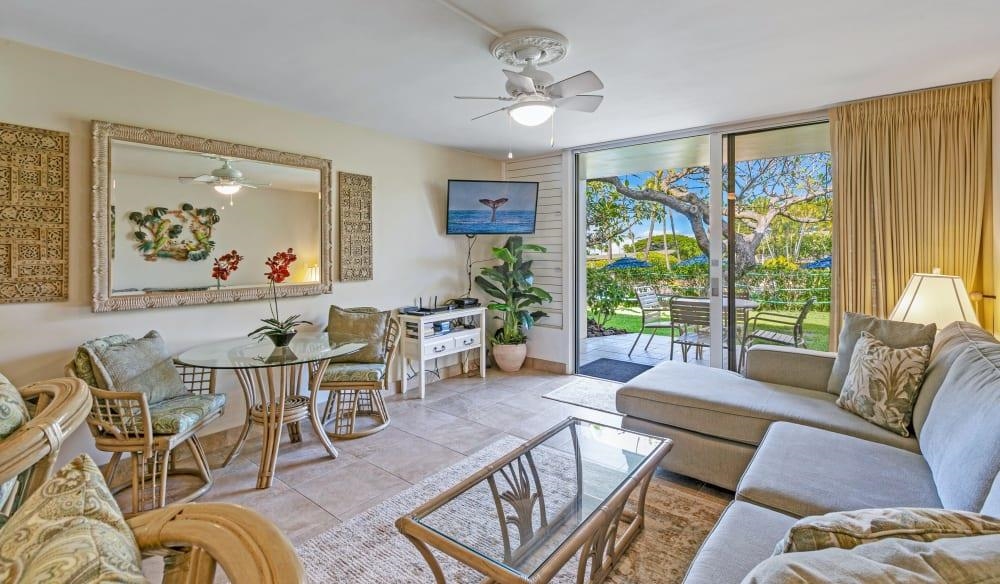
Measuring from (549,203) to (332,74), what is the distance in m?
2.76

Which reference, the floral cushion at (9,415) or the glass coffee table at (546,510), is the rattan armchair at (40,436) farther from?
the glass coffee table at (546,510)

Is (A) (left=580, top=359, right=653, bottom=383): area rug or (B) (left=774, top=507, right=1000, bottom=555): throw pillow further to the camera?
(A) (left=580, top=359, right=653, bottom=383): area rug

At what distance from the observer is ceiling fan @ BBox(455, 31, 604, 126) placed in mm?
2293

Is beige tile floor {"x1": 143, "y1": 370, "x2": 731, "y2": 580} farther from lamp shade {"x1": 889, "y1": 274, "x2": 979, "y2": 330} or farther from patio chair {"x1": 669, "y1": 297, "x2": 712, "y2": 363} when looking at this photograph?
lamp shade {"x1": 889, "y1": 274, "x2": 979, "y2": 330}

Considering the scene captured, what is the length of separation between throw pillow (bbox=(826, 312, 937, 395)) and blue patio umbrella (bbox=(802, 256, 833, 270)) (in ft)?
3.82

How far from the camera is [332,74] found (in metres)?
2.79

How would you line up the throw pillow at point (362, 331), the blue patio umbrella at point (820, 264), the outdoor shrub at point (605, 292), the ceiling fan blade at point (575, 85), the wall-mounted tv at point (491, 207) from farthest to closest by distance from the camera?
1. the outdoor shrub at point (605, 292)
2. the wall-mounted tv at point (491, 207)
3. the blue patio umbrella at point (820, 264)
4. the throw pillow at point (362, 331)
5. the ceiling fan blade at point (575, 85)

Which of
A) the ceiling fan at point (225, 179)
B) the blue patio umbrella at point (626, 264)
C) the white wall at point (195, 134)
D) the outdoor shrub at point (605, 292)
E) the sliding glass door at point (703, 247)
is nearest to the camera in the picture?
the white wall at point (195, 134)

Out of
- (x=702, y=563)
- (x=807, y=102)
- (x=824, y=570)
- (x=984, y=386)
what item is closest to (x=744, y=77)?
(x=807, y=102)

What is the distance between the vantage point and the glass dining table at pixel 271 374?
2572mm

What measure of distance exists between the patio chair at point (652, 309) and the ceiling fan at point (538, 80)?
313 centimetres

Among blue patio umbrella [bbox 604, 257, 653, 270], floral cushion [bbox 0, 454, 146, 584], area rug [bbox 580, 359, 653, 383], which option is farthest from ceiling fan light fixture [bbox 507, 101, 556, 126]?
blue patio umbrella [bbox 604, 257, 653, 270]

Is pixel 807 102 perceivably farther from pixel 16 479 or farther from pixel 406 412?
pixel 16 479

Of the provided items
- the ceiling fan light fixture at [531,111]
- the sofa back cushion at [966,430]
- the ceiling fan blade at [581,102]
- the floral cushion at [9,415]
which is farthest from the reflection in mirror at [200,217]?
the sofa back cushion at [966,430]
